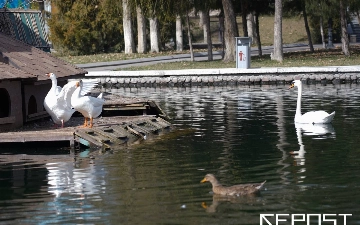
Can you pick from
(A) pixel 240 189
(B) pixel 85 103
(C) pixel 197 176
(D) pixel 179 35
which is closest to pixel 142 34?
(D) pixel 179 35

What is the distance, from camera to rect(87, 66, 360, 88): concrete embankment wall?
43969 millimetres

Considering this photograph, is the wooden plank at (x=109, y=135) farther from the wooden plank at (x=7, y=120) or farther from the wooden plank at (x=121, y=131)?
the wooden plank at (x=7, y=120)

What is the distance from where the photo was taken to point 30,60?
26.8 m

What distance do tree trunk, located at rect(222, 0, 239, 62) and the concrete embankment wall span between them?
232 inches

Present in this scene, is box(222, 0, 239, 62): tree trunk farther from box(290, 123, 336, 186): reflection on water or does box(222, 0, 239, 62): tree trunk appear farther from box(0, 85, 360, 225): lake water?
box(290, 123, 336, 186): reflection on water

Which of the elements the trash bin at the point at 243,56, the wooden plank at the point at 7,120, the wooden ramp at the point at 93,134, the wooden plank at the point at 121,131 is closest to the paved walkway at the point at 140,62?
the trash bin at the point at 243,56

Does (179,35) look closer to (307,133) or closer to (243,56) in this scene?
(243,56)

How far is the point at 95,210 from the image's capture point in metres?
15.1

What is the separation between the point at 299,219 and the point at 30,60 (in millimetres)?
14697

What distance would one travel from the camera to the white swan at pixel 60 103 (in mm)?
23797

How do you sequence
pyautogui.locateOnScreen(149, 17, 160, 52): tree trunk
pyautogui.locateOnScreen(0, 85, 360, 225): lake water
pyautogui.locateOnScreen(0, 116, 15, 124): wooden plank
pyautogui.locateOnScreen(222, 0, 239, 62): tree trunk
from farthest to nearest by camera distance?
1. pyautogui.locateOnScreen(149, 17, 160, 52): tree trunk
2. pyautogui.locateOnScreen(222, 0, 239, 62): tree trunk
3. pyautogui.locateOnScreen(0, 116, 15, 124): wooden plank
4. pyautogui.locateOnScreen(0, 85, 360, 225): lake water

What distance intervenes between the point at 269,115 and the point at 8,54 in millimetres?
9177

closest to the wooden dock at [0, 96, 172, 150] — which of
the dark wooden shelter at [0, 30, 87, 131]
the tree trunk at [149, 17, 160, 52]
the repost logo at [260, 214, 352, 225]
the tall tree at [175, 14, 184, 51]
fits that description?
the dark wooden shelter at [0, 30, 87, 131]

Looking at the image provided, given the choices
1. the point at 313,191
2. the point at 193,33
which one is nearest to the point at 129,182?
the point at 313,191
